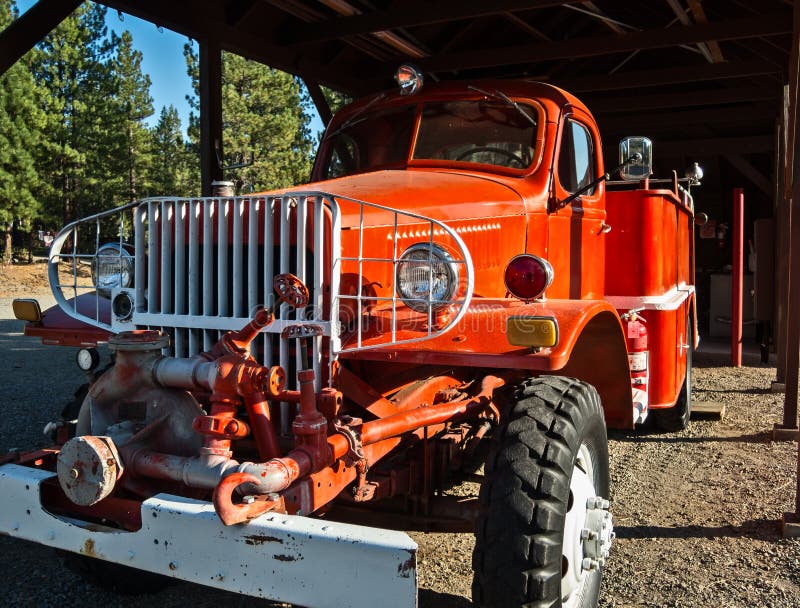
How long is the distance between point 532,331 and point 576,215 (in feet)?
6.18

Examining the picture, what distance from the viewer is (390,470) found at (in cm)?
293

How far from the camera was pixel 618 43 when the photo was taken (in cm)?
761

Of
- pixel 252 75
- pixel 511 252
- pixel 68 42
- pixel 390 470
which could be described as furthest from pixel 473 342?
pixel 68 42

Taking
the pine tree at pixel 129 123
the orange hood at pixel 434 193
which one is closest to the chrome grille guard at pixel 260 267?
the orange hood at pixel 434 193

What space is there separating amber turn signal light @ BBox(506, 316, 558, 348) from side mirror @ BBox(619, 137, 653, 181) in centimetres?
170

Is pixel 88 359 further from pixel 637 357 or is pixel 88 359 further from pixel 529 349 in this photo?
pixel 637 357

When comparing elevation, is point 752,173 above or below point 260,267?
above

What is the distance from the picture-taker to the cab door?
4.11 metres

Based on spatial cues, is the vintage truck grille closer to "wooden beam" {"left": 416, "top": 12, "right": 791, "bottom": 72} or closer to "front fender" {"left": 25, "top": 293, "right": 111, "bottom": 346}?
"front fender" {"left": 25, "top": 293, "right": 111, "bottom": 346}

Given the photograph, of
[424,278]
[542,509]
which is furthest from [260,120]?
[542,509]

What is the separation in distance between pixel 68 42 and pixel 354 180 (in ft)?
113

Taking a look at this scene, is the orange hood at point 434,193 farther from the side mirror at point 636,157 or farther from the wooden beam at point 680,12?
the wooden beam at point 680,12

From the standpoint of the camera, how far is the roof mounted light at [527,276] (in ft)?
10.1

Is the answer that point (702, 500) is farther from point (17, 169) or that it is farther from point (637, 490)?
point (17, 169)
